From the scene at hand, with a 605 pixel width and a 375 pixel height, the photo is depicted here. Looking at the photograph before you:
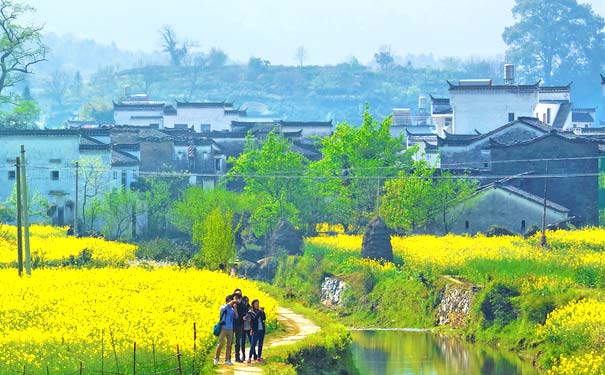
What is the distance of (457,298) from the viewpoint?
56031mm

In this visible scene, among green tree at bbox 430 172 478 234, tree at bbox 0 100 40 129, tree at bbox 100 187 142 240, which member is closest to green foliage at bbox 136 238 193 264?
tree at bbox 100 187 142 240

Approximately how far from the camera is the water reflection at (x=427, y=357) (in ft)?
152

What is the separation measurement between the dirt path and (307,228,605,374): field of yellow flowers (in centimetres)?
710

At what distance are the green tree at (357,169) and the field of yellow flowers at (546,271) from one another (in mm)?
6126

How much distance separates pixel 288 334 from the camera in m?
42.8

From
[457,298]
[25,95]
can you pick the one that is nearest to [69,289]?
[457,298]

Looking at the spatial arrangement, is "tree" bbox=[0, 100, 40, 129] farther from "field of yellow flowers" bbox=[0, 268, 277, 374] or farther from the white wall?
"field of yellow flowers" bbox=[0, 268, 277, 374]

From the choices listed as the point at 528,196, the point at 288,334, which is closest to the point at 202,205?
the point at 528,196

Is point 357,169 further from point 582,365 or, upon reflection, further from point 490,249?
point 582,365

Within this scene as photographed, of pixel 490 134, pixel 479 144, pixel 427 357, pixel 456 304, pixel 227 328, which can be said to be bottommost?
pixel 427 357

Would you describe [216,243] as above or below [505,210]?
below

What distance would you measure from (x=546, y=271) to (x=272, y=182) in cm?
2919

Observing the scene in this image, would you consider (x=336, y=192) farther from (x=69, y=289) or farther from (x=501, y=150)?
(x=69, y=289)

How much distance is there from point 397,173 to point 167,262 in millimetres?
16024
